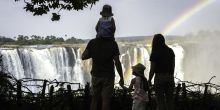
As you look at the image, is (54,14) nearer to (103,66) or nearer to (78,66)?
(103,66)

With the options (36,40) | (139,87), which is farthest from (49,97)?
(36,40)

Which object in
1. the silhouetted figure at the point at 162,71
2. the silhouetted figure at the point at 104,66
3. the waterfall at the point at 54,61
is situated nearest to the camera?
the silhouetted figure at the point at 104,66

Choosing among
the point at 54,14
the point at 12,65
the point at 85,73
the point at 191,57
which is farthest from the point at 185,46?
the point at 54,14

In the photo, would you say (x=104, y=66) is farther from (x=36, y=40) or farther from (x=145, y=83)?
(x=36, y=40)

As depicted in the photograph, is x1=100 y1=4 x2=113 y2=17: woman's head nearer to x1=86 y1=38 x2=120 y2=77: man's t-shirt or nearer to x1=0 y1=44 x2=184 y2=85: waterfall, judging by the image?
x1=86 y1=38 x2=120 y2=77: man's t-shirt

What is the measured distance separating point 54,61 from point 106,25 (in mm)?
36704

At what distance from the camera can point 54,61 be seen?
4462 centimetres

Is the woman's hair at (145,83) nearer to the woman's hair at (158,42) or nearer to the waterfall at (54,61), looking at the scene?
the woman's hair at (158,42)

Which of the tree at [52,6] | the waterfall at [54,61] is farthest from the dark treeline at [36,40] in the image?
the tree at [52,6]

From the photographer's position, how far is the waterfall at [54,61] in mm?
38500

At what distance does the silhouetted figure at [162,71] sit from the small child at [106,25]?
4.81 ft

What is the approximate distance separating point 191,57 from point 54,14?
5163cm

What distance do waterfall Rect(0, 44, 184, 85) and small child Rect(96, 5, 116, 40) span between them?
87.0ft

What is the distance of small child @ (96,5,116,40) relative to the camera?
820cm
